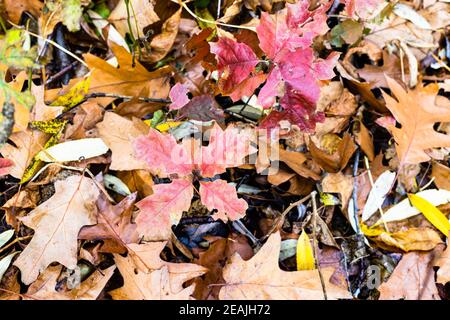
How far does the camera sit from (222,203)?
1.27 metres

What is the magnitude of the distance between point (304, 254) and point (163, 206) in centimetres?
49

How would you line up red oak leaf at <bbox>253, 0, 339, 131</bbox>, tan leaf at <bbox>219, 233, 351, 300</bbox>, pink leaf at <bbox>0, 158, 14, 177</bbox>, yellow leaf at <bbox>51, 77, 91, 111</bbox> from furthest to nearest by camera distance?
yellow leaf at <bbox>51, 77, 91, 111</bbox>, pink leaf at <bbox>0, 158, 14, 177</bbox>, tan leaf at <bbox>219, 233, 351, 300</bbox>, red oak leaf at <bbox>253, 0, 339, 131</bbox>

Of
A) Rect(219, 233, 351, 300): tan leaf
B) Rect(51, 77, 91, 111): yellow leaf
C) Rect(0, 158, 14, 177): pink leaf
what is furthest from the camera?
Rect(51, 77, 91, 111): yellow leaf

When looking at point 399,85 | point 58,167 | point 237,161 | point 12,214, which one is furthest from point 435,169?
point 12,214

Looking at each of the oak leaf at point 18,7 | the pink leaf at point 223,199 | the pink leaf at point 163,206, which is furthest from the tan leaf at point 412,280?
the oak leaf at point 18,7

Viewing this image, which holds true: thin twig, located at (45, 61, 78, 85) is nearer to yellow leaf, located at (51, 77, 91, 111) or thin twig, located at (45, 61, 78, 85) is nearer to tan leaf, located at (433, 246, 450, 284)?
yellow leaf, located at (51, 77, 91, 111)

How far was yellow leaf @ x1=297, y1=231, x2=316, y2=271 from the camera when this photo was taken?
142 cm

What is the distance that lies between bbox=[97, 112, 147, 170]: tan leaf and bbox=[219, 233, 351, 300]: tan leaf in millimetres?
443

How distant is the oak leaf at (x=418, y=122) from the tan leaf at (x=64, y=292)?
1.03 meters

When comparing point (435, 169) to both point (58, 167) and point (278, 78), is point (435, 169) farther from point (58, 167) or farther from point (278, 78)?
point (58, 167)

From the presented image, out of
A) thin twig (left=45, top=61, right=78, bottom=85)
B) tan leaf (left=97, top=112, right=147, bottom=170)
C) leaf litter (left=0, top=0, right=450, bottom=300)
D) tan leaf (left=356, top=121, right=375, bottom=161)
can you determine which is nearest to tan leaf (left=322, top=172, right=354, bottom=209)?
leaf litter (left=0, top=0, right=450, bottom=300)

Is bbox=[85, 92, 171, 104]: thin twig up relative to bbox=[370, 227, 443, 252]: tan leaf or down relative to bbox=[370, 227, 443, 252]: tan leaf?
up

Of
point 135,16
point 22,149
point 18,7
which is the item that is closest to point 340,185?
point 135,16

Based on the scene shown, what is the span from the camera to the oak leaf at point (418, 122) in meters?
1.50
